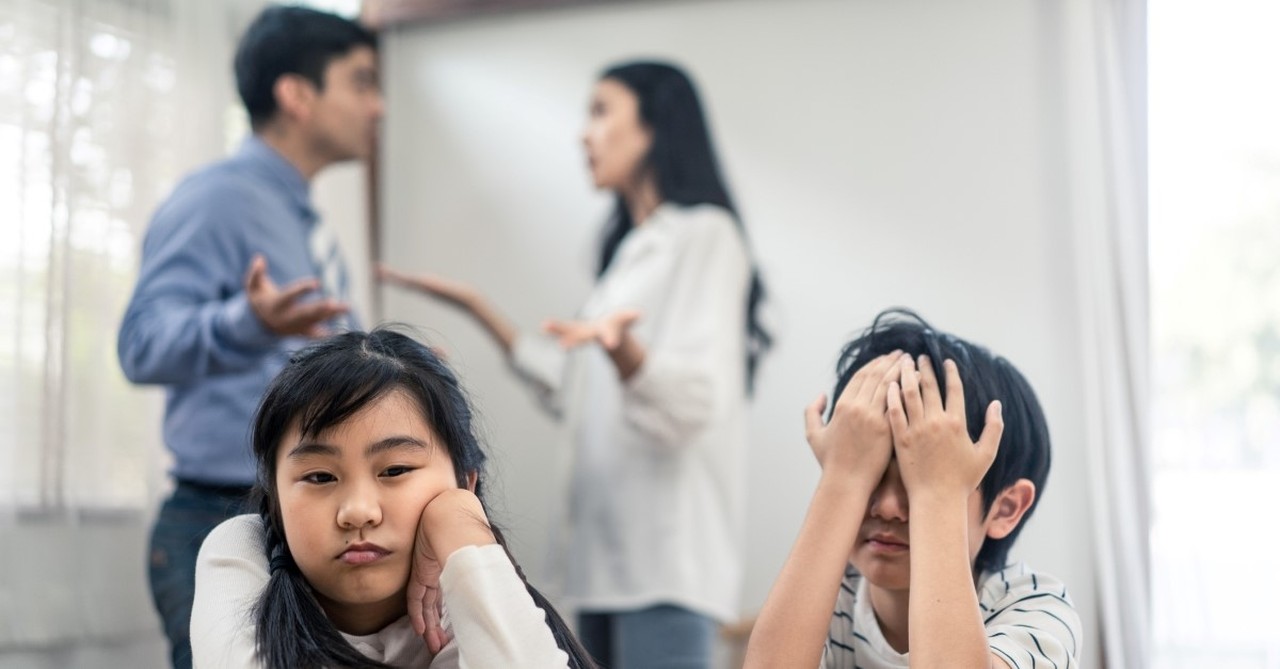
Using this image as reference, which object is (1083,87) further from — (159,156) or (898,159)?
(159,156)

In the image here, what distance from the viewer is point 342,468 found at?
110cm

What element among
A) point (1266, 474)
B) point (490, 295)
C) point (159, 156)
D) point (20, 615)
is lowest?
point (20, 615)

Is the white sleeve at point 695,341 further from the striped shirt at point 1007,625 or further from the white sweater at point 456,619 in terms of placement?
the white sweater at point 456,619

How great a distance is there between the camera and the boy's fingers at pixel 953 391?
121 cm

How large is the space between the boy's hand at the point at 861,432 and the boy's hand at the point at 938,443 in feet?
0.05

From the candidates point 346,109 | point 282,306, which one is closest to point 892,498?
point 282,306

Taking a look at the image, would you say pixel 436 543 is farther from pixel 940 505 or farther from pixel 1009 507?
pixel 1009 507

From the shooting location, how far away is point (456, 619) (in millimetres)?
1047

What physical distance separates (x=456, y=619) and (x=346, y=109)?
4.96 feet

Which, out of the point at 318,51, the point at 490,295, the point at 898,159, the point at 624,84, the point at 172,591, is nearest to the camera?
the point at 172,591

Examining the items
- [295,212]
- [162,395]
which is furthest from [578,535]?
[162,395]

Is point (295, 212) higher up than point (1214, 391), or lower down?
higher up

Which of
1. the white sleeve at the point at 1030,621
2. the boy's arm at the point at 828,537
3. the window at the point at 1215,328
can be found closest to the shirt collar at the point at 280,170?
the boy's arm at the point at 828,537

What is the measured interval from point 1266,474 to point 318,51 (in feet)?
7.12
